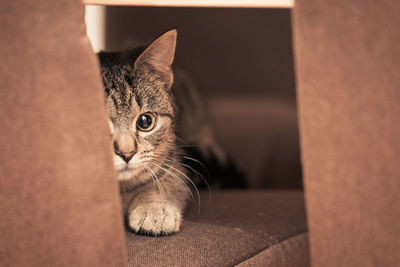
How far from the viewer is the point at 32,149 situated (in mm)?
615

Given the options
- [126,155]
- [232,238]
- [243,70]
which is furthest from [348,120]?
[243,70]

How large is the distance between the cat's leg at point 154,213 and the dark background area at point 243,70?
3.05 feet

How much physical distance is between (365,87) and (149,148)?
0.59 metres

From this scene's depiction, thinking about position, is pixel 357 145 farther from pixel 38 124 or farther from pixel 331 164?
pixel 38 124

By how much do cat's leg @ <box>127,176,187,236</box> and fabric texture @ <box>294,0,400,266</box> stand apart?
36cm

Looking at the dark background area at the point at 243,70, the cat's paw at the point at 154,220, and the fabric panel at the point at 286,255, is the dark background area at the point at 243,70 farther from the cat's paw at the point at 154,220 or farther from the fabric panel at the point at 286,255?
the cat's paw at the point at 154,220

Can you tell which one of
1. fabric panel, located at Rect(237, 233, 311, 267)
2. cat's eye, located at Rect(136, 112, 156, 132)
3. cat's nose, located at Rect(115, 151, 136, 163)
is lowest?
fabric panel, located at Rect(237, 233, 311, 267)

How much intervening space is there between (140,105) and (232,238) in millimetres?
423

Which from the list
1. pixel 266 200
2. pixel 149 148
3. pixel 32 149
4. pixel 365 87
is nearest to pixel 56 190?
pixel 32 149

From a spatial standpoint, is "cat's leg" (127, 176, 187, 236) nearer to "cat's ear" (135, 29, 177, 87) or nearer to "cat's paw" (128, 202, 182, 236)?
"cat's paw" (128, 202, 182, 236)

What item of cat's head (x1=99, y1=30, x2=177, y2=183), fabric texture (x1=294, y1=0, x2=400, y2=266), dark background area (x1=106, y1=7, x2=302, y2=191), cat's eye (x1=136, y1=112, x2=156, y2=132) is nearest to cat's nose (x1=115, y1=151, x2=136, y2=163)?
cat's head (x1=99, y1=30, x2=177, y2=183)

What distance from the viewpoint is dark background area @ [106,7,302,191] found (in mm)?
1915

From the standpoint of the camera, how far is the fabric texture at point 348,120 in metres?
0.62

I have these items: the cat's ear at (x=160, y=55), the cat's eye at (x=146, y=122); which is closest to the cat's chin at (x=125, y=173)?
the cat's eye at (x=146, y=122)
